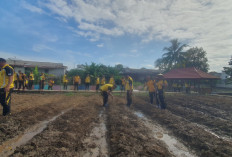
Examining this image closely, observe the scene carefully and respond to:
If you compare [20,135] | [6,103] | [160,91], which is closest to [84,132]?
[20,135]

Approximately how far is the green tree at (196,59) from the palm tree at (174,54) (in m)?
1.17

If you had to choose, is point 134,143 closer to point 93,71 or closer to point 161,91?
point 161,91

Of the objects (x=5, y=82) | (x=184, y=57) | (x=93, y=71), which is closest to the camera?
(x=5, y=82)

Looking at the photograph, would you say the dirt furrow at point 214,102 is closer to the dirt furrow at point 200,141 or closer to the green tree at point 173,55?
the dirt furrow at point 200,141

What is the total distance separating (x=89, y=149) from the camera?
121 inches

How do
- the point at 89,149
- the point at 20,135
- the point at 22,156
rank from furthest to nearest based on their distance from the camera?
1. the point at 20,135
2. the point at 89,149
3. the point at 22,156

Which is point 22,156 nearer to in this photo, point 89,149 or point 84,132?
point 89,149

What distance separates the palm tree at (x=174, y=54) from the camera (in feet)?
97.1

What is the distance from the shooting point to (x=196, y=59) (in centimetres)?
2997

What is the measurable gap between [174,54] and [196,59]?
4.89 metres

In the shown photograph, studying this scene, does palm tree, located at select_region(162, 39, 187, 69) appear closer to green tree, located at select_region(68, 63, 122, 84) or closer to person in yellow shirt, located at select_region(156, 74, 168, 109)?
green tree, located at select_region(68, 63, 122, 84)

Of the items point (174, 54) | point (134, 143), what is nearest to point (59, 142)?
point (134, 143)

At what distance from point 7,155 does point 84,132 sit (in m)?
1.77

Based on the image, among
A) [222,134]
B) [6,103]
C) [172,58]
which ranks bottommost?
[222,134]
